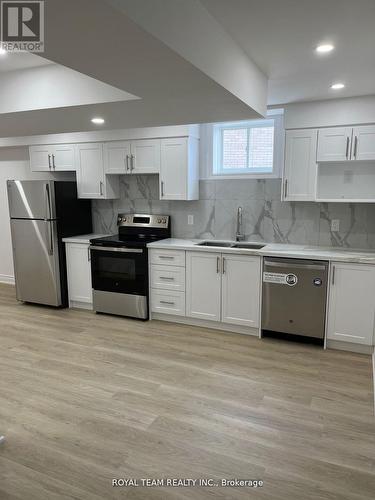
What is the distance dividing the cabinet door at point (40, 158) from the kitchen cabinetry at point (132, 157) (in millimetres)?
919

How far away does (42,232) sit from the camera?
456 cm

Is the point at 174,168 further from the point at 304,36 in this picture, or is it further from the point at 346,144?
the point at 304,36

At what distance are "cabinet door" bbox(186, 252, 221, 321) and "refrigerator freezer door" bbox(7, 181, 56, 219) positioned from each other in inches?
74.0

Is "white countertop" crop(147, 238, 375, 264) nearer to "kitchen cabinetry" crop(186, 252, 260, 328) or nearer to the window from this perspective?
"kitchen cabinetry" crop(186, 252, 260, 328)

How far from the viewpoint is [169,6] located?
1480 mm

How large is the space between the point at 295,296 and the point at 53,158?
11.8 ft

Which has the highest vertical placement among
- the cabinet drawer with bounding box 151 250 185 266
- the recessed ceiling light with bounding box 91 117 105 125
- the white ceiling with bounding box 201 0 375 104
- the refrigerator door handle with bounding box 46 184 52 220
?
the white ceiling with bounding box 201 0 375 104

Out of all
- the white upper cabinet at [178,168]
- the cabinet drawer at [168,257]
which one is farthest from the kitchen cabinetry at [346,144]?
the cabinet drawer at [168,257]

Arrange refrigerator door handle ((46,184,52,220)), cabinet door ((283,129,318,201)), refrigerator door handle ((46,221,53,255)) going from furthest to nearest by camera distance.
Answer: refrigerator door handle ((46,221,53,255)) < refrigerator door handle ((46,184,52,220)) < cabinet door ((283,129,318,201))

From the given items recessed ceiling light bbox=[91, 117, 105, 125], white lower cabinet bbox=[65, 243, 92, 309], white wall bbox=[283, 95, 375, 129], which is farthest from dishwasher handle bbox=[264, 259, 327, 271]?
white lower cabinet bbox=[65, 243, 92, 309]

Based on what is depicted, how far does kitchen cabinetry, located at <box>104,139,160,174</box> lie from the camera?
4309 millimetres

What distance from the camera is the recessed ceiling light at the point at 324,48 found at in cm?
221

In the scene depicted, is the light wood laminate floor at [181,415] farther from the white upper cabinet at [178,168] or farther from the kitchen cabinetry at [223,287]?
the white upper cabinet at [178,168]

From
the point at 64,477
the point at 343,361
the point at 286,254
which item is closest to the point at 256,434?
the point at 64,477
